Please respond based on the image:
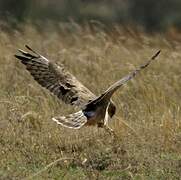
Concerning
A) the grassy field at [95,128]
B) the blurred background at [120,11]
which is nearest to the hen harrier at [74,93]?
the grassy field at [95,128]

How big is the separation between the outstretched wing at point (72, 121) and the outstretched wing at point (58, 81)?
0.51 m

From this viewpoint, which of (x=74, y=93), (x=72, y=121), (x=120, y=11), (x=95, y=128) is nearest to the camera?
(x=72, y=121)

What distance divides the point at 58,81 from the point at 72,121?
46.1 inches

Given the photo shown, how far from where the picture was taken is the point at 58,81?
30.4 feet

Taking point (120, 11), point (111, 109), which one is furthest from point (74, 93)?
point (120, 11)

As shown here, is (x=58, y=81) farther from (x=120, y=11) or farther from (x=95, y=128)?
(x=120, y=11)

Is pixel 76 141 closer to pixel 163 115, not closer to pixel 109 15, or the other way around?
pixel 163 115

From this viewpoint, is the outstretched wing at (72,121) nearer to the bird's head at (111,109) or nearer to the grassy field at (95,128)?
the grassy field at (95,128)

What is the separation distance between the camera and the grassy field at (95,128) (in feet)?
→ 26.4

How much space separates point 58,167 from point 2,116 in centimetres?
A: 155

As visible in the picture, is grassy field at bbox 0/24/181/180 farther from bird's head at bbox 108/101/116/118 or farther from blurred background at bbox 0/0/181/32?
blurred background at bbox 0/0/181/32

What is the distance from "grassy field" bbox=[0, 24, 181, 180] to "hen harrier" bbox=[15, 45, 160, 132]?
1.04 feet

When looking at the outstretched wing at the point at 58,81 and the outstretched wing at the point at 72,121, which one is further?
the outstretched wing at the point at 58,81

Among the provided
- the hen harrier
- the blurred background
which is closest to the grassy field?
the hen harrier
